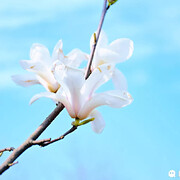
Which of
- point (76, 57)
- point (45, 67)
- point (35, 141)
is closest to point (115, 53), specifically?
point (76, 57)

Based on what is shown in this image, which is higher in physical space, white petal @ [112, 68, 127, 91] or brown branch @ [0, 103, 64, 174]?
white petal @ [112, 68, 127, 91]

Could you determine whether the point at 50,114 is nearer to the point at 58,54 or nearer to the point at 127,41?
the point at 58,54

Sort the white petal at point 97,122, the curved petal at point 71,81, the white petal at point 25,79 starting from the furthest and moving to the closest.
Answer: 1. the white petal at point 25,79
2. the white petal at point 97,122
3. the curved petal at point 71,81

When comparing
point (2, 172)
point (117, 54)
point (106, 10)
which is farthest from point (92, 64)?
point (2, 172)

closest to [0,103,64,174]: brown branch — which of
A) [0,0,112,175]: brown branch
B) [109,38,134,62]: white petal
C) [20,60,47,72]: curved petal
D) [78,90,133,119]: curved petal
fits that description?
[0,0,112,175]: brown branch

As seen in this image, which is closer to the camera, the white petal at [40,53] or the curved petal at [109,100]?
the curved petal at [109,100]

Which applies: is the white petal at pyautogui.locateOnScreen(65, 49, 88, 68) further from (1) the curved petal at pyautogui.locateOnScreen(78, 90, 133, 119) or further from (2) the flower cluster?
(1) the curved petal at pyautogui.locateOnScreen(78, 90, 133, 119)

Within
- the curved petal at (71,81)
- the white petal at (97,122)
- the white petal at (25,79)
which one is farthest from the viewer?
the white petal at (25,79)

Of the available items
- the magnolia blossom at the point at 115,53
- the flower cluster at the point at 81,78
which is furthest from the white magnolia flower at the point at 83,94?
the magnolia blossom at the point at 115,53

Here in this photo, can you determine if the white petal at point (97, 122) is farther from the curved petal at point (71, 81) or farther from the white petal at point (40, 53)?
the white petal at point (40, 53)
